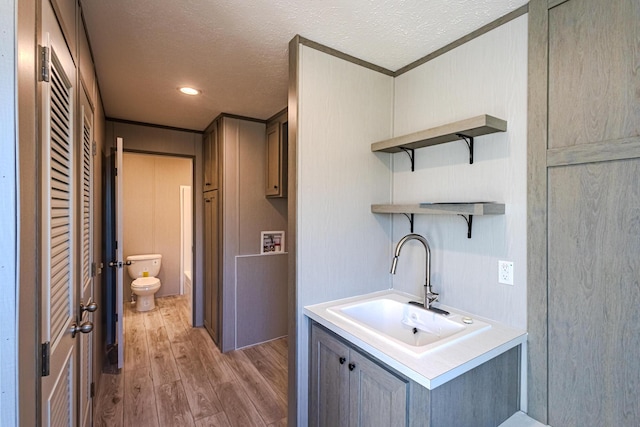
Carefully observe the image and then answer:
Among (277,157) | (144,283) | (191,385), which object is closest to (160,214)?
(144,283)

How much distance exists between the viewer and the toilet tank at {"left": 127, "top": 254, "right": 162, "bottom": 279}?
15.0ft

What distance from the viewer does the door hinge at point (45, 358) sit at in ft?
2.88

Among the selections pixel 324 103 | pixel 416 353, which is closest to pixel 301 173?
pixel 324 103

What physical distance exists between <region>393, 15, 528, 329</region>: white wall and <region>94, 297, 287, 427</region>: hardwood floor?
4.74 feet

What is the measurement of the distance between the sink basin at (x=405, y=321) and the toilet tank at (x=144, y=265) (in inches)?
156

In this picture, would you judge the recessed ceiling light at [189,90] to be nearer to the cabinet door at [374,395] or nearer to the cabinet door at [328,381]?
the cabinet door at [328,381]

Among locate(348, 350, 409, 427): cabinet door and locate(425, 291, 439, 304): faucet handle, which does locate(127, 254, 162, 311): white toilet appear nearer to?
locate(348, 350, 409, 427): cabinet door

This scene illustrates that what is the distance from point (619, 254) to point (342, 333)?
112 centimetres

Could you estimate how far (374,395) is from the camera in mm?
1256

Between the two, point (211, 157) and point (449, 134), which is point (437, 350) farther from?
point (211, 157)

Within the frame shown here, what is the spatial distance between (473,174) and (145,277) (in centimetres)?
456

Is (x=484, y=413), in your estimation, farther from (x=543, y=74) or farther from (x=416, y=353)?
(x=543, y=74)

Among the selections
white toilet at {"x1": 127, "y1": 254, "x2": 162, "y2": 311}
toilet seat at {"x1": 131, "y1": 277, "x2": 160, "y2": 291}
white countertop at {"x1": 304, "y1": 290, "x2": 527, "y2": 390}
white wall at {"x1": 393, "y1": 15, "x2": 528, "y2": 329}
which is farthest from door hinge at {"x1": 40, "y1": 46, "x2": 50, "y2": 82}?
toilet seat at {"x1": 131, "y1": 277, "x2": 160, "y2": 291}

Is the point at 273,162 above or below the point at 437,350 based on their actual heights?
above
